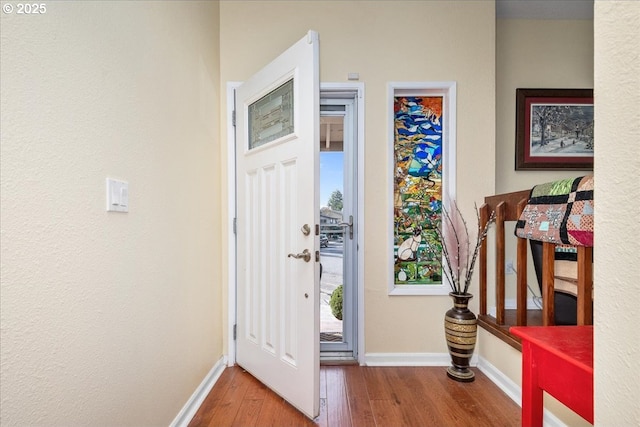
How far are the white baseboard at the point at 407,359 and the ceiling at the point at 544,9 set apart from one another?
2771 millimetres

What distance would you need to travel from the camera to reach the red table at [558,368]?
2.21 feet

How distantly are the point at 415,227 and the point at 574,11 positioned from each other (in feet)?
7.29

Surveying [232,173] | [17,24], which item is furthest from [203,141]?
[17,24]

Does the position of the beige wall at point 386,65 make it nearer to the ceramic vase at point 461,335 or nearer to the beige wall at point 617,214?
the ceramic vase at point 461,335

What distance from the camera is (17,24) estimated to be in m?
0.73

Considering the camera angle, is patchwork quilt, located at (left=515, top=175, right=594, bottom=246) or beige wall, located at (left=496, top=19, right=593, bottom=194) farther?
beige wall, located at (left=496, top=19, right=593, bottom=194)

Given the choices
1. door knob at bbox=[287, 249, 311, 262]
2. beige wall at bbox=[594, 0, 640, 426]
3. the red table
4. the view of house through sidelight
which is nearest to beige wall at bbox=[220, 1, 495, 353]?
the view of house through sidelight

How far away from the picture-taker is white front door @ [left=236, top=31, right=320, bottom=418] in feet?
4.83

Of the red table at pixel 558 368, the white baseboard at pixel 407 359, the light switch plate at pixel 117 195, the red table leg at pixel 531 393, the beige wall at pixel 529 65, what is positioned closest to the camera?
the red table at pixel 558 368

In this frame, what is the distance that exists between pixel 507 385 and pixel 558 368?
4.31 ft

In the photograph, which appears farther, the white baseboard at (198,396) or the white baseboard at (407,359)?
the white baseboard at (407,359)

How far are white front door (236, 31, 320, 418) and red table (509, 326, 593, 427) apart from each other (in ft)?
2.99

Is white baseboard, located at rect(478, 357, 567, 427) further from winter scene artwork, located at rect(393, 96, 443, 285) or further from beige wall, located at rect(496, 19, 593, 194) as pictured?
beige wall, located at rect(496, 19, 593, 194)

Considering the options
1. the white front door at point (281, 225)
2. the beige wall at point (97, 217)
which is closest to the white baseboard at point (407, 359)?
the white front door at point (281, 225)
